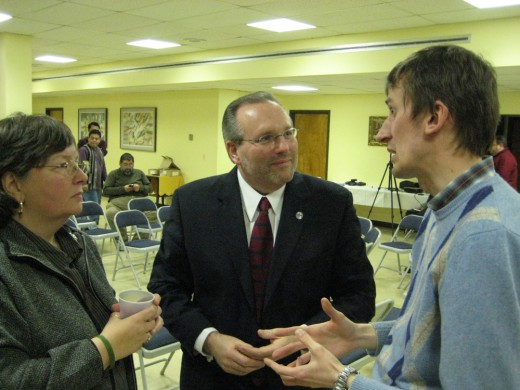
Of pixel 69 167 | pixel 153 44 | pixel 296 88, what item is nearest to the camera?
pixel 69 167

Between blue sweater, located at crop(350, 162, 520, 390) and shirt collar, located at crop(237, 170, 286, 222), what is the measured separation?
0.78 m

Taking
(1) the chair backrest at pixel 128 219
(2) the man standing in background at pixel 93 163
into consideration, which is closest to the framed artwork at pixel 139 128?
(2) the man standing in background at pixel 93 163

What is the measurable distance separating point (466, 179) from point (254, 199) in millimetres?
884

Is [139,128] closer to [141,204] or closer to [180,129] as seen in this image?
[180,129]

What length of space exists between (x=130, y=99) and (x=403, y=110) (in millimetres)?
12052

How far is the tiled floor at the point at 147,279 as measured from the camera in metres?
3.39

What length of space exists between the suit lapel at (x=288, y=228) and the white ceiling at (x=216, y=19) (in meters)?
4.07

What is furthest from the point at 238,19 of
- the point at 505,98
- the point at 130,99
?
the point at 130,99

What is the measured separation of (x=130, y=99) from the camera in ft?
40.4

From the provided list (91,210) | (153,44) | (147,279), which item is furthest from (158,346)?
(153,44)

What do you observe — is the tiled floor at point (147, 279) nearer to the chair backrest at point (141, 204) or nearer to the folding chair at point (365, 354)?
the chair backrest at point (141, 204)

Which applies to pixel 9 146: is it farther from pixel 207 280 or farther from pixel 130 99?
pixel 130 99

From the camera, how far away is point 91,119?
1358cm

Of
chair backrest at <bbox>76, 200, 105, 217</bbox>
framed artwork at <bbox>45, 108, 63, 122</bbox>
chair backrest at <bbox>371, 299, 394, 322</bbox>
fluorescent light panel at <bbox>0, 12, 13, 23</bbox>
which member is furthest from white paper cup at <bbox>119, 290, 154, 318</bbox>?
framed artwork at <bbox>45, 108, 63, 122</bbox>
